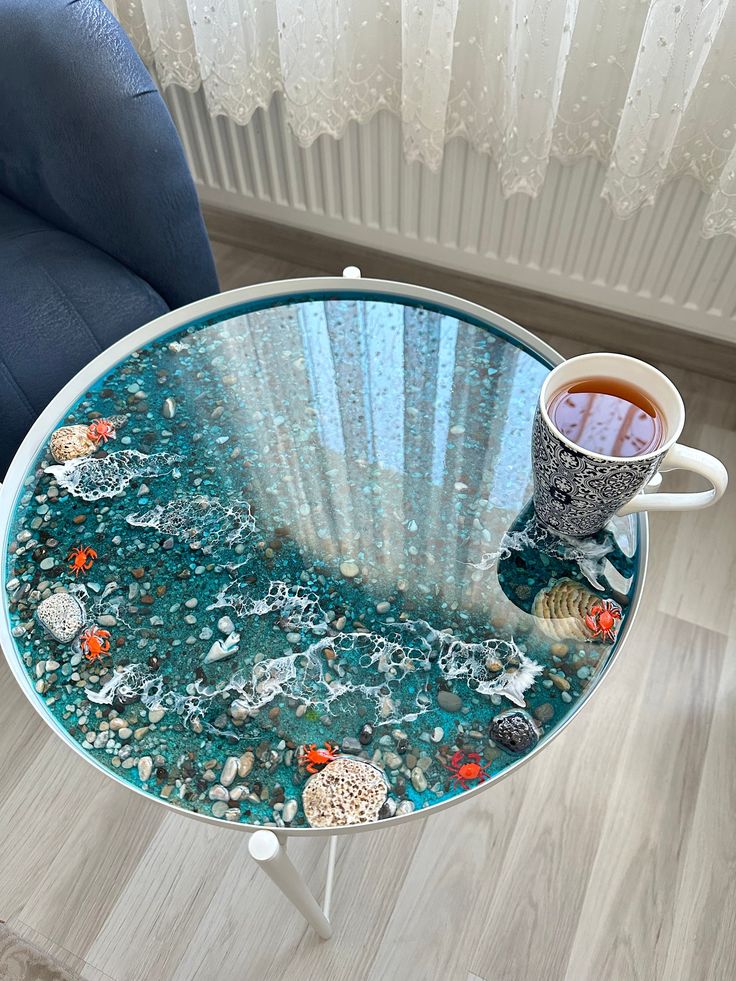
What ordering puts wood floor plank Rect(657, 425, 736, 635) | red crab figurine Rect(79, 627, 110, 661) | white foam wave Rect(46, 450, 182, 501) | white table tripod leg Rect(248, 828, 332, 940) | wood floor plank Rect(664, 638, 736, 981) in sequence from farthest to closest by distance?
wood floor plank Rect(657, 425, 736, 635) → wood floor plank Rect(664, 638, 736, 981) → white foam wave Rect(46, 450, 182, 501) → red crab figurine Rect(79, 627, 110, 661) → white table tripod leg Rect(248, 828, 332, 940)

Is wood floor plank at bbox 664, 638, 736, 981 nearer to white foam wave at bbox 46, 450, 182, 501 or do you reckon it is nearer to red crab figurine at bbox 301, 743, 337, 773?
red crab figurine at bbox 301, 743, 337, 773

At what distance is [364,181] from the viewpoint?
1384mm

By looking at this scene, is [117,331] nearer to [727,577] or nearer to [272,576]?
[272,576]

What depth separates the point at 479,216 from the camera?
135cm

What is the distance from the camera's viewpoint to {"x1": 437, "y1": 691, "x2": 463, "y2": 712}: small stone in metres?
0.67

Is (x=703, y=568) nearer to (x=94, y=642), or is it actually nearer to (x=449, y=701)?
(x=449, y=701)

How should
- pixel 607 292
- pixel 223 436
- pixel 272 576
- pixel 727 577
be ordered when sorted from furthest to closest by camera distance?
pixel 607 292, pixel 727 577, pixel 223 436, pixel 272 576

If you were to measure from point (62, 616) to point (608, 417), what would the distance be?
0.54m

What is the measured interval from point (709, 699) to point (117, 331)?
1.02 m

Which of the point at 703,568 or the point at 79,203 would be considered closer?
the point at 79,203

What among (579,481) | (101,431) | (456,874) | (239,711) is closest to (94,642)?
(239,711)

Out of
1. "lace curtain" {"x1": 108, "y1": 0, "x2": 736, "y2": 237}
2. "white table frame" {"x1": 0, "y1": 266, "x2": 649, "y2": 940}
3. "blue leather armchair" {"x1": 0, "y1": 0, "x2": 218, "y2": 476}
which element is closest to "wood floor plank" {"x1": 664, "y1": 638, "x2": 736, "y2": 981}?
"white table frame" {"x1": 0, "y1": 266, "x2": 649, "y2": 940}

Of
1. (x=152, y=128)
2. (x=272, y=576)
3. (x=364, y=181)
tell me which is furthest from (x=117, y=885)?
(x=364, y=181)

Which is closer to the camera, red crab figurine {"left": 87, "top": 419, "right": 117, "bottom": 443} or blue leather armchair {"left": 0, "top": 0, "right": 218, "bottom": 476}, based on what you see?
red crab figurine {"left": 87, "top": 419, "right": 117, "bottom": 443}
